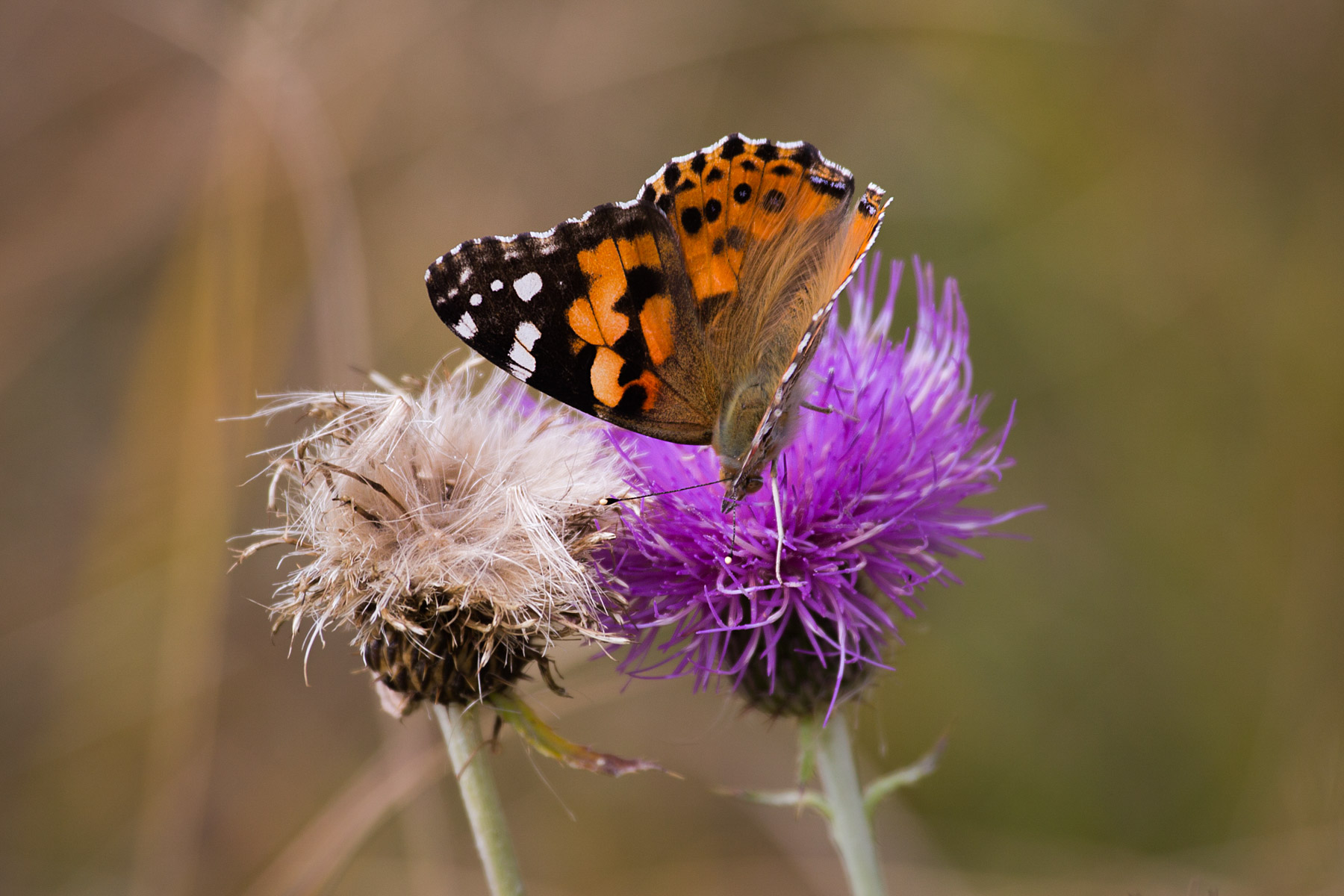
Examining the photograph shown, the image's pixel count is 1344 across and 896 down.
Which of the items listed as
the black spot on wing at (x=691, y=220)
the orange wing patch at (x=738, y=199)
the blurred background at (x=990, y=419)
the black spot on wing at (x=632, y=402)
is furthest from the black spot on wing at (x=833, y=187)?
the blurred background at (x=990, y=419)

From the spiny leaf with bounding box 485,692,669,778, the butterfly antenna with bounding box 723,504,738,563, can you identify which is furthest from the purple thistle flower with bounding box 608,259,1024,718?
the spiny leaf with bounding box 485,692,669,778

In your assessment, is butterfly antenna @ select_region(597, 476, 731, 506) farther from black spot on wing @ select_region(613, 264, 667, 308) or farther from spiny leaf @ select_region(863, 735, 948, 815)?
spiny leaf @ select_region(863, 735, 948, 815)

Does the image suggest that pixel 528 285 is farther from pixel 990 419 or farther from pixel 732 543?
pixel 990 419

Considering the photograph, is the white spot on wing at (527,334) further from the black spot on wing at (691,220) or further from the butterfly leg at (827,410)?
the butterfly leg at (827,410)

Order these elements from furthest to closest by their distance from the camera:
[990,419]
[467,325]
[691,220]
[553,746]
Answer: [990,419] < [691,220] < [467,325] < [553,746]

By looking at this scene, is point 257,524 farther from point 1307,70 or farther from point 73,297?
point 1307,70

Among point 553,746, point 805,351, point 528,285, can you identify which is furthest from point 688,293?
point 553,746
